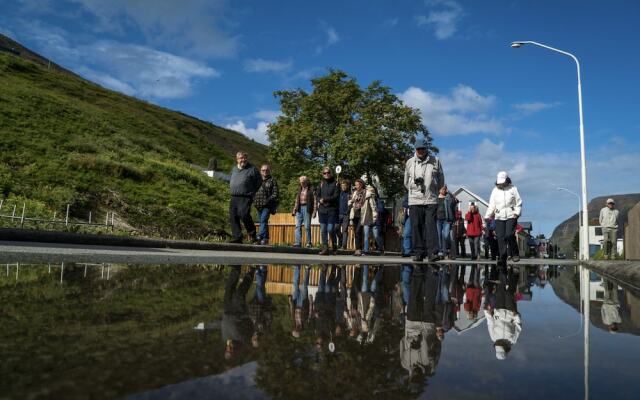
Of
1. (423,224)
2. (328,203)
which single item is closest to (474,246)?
(328,203)

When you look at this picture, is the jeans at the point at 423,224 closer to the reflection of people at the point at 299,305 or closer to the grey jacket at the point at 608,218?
the reflection of people at the point at 299,305

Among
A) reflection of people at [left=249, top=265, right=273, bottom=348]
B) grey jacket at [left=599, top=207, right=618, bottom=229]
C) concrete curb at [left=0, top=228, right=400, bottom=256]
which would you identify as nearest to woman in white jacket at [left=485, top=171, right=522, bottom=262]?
concrete curb at [left=0, top=228, right=400, bottom=256]

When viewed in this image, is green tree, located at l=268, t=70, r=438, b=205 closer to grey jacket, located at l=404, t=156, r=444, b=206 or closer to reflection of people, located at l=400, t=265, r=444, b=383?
grey jacket, located at l=404, t=156, r=444, b=206

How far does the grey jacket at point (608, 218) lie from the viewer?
13529mm

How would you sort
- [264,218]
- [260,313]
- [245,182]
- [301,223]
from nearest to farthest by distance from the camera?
1. [260,313]
2. [245,182]
3. [264,218]
4. [301,223]

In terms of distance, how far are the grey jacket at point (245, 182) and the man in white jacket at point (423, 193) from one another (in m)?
3.35

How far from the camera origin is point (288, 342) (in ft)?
5.68

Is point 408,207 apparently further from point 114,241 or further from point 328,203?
point 114,241

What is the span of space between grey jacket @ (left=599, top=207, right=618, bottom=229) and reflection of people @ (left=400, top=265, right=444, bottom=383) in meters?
12.5

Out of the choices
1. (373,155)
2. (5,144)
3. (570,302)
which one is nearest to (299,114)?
(373,155)

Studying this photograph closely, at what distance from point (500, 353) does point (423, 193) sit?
6.28m

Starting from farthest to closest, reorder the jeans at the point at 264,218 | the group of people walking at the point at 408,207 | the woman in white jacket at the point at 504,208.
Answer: the jeans at the point at 264,218
the woman in white jacket at the point at 504,208
the group of people walking at the point at 408,207

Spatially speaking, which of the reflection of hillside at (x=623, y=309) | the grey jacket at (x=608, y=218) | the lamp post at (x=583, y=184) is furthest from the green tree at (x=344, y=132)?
the reflection of hillside at (x=623, y=309)

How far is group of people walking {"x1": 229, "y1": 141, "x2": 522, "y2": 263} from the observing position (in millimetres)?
7953
